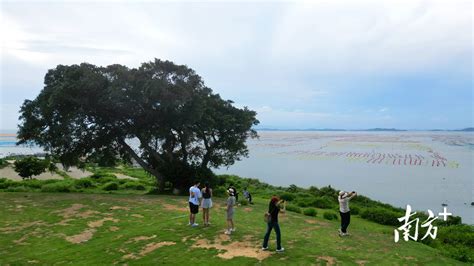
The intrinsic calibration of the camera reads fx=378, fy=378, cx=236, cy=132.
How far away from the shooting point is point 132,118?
29109mm

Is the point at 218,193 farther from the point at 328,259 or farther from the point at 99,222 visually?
the point at 328,259

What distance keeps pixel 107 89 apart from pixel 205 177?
998 cm

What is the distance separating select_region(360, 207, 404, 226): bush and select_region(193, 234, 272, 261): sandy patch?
1402 centimetres

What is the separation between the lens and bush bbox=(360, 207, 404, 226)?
939 inches

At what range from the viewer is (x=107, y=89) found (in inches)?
1053

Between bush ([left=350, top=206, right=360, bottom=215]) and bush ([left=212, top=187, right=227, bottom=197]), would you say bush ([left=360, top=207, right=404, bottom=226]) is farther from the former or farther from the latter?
bush ([left=212, top=187, right=227, bottom=197])

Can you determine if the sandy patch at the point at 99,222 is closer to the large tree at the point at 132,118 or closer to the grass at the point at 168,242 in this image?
the grass at the point at 168,242

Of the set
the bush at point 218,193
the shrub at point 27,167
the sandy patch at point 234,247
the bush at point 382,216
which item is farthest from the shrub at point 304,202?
the shrub at point 27,167

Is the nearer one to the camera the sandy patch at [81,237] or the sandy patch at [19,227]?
the sandy patch at [81,237]

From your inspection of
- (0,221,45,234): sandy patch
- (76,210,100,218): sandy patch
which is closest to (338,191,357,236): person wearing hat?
(76,210,100,218): sandy patch

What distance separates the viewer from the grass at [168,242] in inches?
457

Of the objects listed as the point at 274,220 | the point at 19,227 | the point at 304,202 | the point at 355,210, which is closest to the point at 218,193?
the point at 304,202

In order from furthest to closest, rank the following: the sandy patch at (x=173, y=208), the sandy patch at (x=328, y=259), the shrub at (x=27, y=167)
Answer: the shrub at (x=27, y=167) < the sandy patch at (x=173, y=208) < the sandy patch at (x=328, y=259)

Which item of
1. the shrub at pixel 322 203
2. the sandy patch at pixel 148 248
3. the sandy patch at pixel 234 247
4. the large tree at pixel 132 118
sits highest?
the large tree at pixel 132 118
